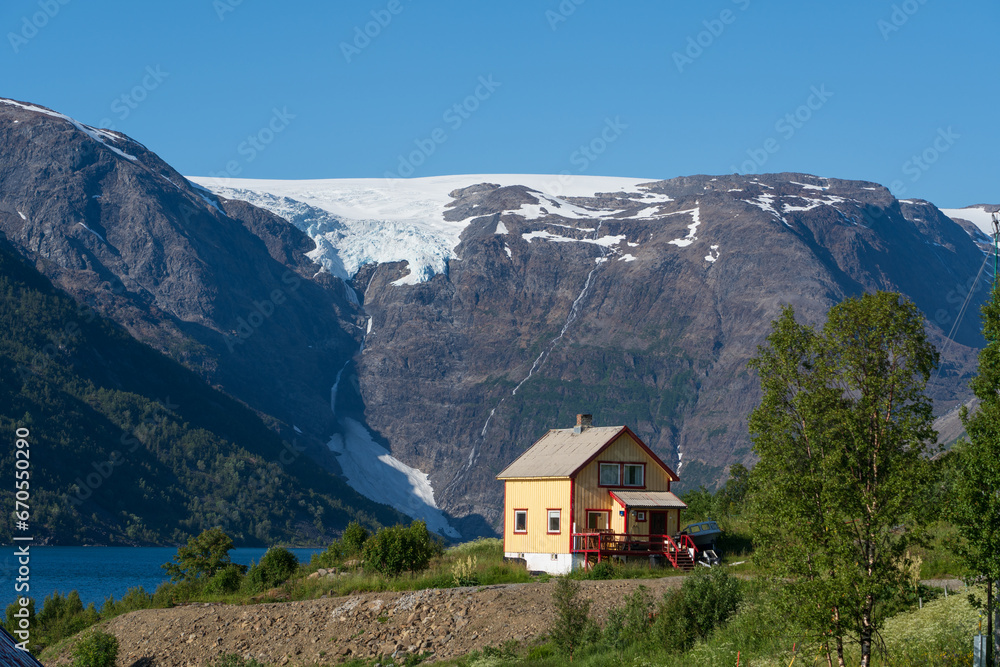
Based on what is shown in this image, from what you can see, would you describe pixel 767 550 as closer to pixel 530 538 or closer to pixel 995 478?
pixel 995 478

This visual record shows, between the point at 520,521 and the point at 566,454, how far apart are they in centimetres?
452

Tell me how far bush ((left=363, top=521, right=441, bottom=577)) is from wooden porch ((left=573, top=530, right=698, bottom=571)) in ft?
26.2

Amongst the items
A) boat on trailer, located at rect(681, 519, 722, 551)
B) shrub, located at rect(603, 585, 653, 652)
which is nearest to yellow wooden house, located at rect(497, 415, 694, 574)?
boat on trailer, located at rect(681, 519, 722, 551)

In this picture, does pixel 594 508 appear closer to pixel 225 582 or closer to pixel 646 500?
pixel 646 500

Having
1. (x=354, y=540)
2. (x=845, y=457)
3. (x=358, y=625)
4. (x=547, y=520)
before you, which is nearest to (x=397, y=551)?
(x=354, y=540)

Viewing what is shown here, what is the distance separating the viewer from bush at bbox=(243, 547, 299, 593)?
49469mm

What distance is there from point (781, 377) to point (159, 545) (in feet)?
625

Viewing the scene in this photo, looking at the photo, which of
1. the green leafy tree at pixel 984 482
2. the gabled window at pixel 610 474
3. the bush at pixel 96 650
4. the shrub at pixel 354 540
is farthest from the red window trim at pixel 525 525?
the green leafy tree at pixel 984 482

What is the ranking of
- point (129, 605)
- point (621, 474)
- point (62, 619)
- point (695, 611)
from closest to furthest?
point (695, 611) < point (62, 619) < point (129, 605) < point (621, 474)

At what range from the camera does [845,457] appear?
1897cm

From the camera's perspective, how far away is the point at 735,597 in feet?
101

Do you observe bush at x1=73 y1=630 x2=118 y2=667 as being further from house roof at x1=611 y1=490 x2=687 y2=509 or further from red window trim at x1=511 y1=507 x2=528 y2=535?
house roof at x1=611 y1=490 x2=687 y2=509

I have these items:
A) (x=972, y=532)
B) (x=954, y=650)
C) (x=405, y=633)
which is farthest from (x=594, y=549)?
(x=972, y=532)

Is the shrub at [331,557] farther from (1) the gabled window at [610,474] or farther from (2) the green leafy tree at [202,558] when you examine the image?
(1) the gabled window at [610,474]
